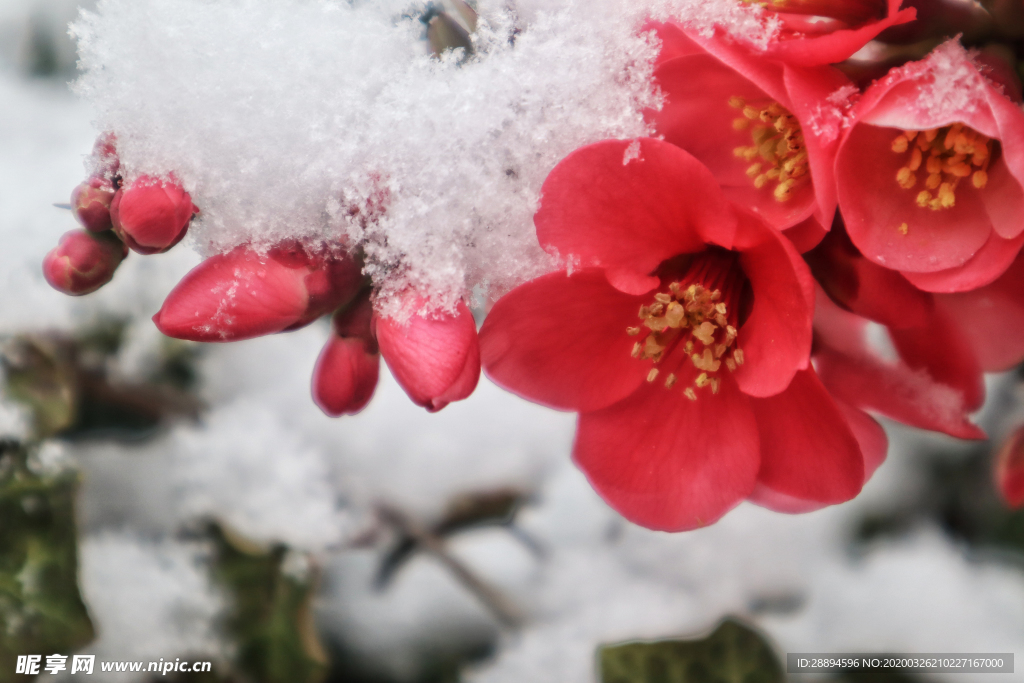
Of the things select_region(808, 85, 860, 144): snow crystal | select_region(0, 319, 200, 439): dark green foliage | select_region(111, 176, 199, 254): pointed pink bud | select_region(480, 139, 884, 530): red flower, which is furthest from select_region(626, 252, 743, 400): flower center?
select_region(0, 319, 200, 439): dark green foliage

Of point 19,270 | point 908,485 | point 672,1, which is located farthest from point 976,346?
point 19,270

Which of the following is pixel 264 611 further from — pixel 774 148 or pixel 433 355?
pixel 774 148

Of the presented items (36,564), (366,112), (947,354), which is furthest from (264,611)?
(947,354)

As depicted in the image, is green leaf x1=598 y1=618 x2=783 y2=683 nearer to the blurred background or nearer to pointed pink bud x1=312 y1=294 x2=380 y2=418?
the blurred background

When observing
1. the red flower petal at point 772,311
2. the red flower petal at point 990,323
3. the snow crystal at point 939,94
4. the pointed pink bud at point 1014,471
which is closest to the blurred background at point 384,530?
the pointed pink bud at point 1014,471

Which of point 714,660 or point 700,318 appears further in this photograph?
point 714,660

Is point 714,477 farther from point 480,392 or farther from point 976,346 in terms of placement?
point 480,392

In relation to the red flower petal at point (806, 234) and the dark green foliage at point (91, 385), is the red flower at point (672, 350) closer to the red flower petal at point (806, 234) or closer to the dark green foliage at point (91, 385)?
the red flower petal at point (806, 234)
